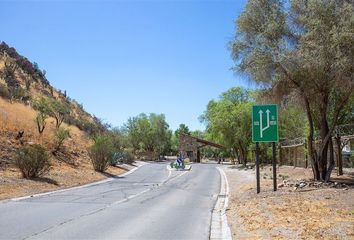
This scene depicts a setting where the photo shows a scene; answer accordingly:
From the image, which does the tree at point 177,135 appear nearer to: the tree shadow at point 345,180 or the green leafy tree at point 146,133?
the green leafy tree at point 146,133

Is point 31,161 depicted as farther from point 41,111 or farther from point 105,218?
point 41,111

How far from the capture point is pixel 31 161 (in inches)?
1032

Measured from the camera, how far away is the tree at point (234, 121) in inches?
2313

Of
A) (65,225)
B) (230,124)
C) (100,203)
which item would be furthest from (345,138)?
(230,124)

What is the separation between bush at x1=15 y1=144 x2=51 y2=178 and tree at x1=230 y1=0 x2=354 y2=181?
42.2 ft

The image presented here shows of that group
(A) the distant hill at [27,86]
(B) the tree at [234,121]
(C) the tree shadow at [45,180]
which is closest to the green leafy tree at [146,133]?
(A) the distant hill at [27,86]

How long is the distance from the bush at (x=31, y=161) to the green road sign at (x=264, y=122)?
14219mm

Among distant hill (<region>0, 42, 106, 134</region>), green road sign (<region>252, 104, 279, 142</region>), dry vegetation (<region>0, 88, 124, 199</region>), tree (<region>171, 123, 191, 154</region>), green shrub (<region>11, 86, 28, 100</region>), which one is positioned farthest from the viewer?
tree (<region>171, 123, 191, 154</region>)

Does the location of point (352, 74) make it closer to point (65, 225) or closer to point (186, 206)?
point (186, 206)

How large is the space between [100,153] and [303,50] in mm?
24614

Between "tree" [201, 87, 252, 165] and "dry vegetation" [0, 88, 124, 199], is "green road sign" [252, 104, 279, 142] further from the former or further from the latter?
"tree" [201, 87, 252, 165]

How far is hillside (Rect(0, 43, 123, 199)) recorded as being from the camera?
25.5 m

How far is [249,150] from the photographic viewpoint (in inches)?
2494

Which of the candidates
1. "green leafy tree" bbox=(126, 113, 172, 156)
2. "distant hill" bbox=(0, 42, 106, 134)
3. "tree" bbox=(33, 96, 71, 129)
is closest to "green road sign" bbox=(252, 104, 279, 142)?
"tree" bbox=(33, 96, 71, 129)
